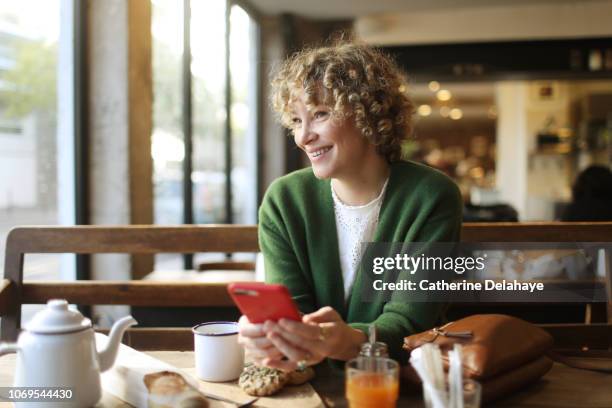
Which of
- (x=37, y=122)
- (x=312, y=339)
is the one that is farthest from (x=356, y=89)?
(x=37, y=122)

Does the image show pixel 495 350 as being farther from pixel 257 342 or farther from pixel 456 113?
pixel 456 113

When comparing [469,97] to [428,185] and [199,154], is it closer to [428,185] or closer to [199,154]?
[199,154]

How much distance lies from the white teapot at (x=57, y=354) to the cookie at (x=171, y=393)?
0.33ft

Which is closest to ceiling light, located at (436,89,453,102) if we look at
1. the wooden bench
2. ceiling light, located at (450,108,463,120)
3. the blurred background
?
the blurred background

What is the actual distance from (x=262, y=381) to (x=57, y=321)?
1.14 feet

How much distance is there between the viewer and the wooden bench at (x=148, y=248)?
1605 mm

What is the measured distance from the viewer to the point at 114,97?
284 centimetres

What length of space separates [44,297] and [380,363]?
1.15 metres

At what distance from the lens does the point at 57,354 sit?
0.89m

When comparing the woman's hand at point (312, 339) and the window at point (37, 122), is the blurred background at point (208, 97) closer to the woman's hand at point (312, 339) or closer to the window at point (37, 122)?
the window at point (37, 122)

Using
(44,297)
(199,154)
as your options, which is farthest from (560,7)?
(44,297)

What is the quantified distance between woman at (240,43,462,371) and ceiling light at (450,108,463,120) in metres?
11.9

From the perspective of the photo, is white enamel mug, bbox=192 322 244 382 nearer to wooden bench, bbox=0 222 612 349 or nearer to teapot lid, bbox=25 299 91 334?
teapot lid, bbox=25 299 91 334

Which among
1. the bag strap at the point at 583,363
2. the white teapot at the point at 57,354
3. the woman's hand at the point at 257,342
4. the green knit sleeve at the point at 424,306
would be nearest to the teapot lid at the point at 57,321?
the white teapot at the point at 57,354
